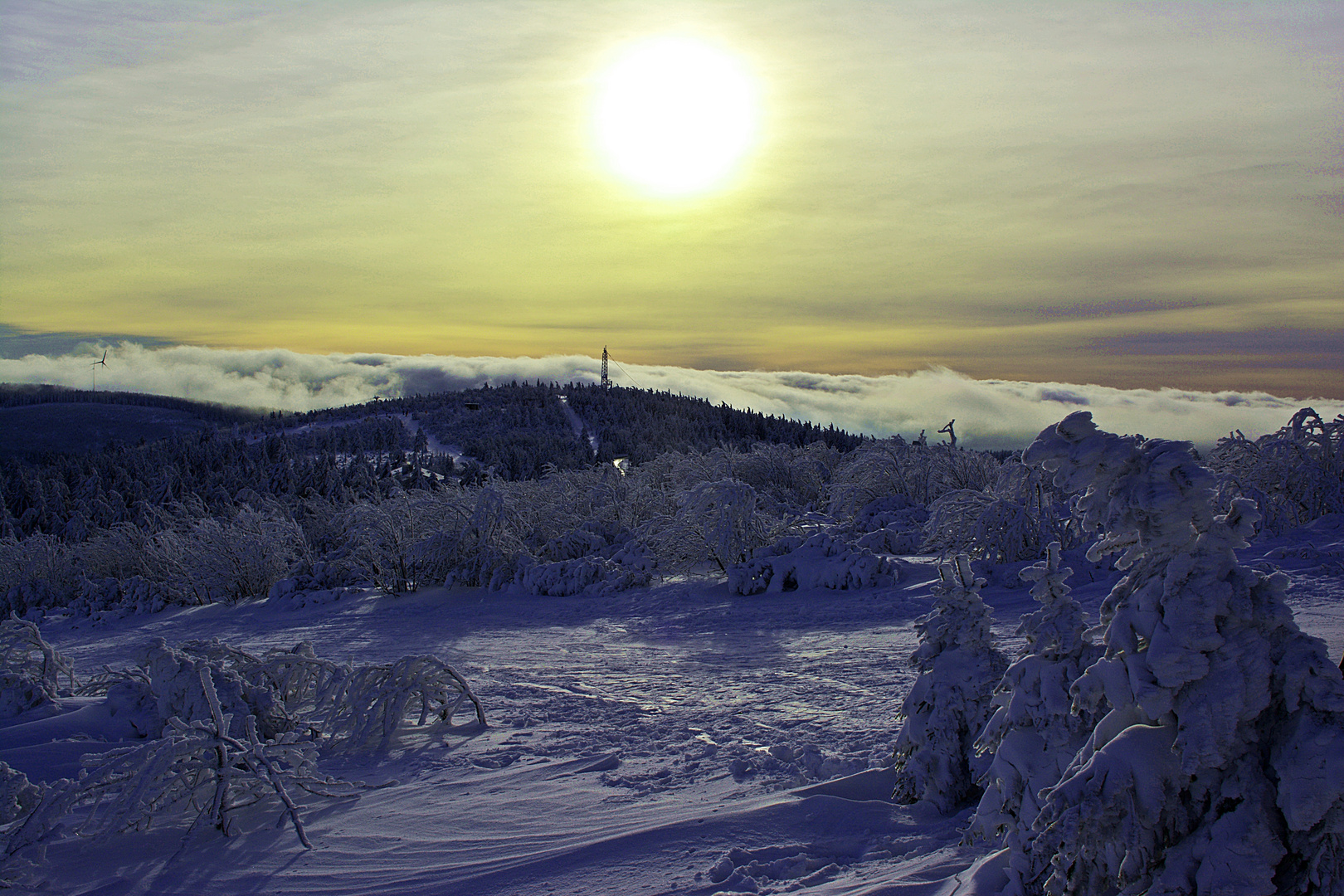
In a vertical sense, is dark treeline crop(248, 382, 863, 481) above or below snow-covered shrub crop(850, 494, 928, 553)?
above

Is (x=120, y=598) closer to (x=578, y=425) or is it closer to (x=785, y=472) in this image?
(x=785, y=472)

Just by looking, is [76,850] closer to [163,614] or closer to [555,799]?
[555,799]

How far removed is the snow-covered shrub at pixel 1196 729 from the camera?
86.9 inches

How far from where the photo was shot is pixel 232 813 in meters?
4.59

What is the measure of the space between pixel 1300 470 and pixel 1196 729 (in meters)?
11.8

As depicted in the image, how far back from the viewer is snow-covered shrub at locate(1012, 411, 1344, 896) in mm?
2207

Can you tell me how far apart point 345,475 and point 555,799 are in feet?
159

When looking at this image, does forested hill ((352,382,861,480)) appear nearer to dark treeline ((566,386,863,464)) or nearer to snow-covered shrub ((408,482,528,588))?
dark treeline ((566,386,863,464))

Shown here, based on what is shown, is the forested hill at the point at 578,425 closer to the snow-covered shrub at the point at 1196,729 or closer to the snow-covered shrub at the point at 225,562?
the snow-covered shrub at the point at 225,562

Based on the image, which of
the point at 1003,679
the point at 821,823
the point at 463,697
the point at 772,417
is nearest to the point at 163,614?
the point at 463,697

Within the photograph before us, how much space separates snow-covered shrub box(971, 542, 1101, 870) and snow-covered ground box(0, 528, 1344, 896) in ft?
1.09

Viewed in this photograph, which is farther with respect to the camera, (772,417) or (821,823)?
(772,417)

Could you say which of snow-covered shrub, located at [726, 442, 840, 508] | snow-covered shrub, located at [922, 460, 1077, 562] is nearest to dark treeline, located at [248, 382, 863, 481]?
snow-covered shrub, located at [726, 442, 840, 508]

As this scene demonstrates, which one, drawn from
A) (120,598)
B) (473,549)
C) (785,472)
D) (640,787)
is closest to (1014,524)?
(640,787)
